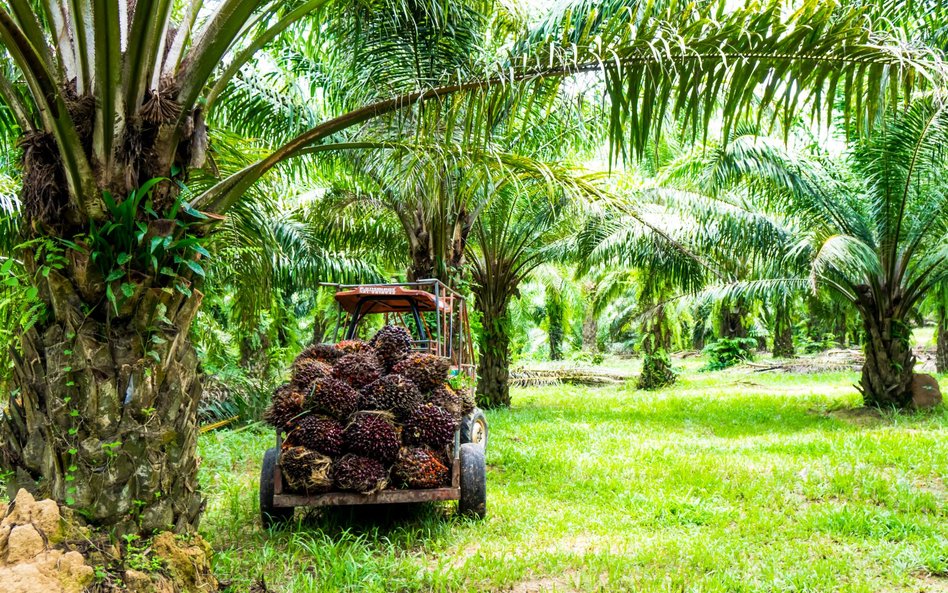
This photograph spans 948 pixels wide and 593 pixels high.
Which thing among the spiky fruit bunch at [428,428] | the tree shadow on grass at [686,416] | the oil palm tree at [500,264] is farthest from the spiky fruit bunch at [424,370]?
the oil palm tree at [500,264]

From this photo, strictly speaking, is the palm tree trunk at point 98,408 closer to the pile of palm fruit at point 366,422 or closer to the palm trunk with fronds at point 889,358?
the pile of palm fruit at point 366,422

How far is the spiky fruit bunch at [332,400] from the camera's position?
5.04 metres

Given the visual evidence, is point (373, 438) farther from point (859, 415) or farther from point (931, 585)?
point (859, 415)

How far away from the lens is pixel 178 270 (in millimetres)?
3492

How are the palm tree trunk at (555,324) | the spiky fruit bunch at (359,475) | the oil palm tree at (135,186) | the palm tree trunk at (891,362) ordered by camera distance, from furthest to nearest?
the palm tree trunk at (555,324), the palm tree trunk at (891,362), the spiky fruit bunch at (359,475), the oil palm tree at (135,186)

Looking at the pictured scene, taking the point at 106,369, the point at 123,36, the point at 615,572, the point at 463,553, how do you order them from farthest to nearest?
the point at 463,553 → the point at 615,572 → the point at 123,36 → the point at 106,369

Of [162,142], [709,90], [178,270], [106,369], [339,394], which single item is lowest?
[339,394]

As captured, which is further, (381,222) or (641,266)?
(641,266)

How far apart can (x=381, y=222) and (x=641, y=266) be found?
16.9 ft

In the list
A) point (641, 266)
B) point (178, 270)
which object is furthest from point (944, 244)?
point (178, 270)

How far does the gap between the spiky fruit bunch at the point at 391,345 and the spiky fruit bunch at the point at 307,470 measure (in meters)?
1.03

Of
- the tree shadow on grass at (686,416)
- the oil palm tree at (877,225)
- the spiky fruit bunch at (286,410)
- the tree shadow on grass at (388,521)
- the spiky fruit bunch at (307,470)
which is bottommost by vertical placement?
the tree shadow on grass at (686,416)

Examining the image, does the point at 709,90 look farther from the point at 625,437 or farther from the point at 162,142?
the point at 625,437

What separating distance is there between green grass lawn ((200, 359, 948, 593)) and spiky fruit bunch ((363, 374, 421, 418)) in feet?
3.00
